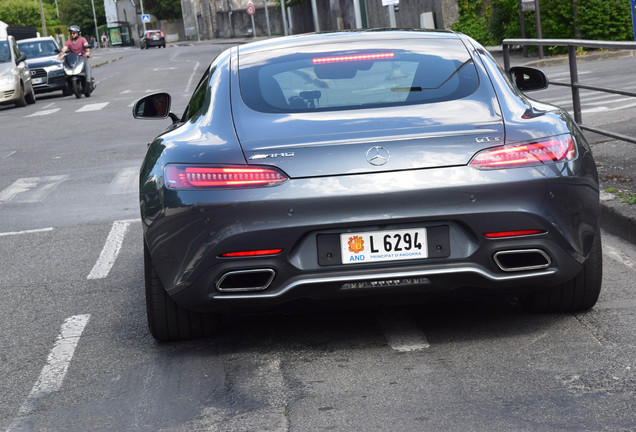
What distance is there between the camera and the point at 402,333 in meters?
5.27

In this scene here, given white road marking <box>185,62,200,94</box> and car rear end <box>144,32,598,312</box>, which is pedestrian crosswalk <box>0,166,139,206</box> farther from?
white road marking <box>185,62,200,94</box>

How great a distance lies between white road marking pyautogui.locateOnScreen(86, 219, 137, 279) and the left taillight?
2.63 metres

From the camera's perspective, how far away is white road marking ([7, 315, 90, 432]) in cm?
448

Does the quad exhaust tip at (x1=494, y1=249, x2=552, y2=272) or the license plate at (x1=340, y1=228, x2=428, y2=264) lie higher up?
the license plate at (x1=340, y1=228, x2=428, y2=264)

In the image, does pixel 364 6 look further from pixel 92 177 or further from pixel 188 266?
pixel 188 266

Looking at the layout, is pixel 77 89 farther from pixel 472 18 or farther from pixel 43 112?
pixel 472 18

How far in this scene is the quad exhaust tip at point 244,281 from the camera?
464 centimetres

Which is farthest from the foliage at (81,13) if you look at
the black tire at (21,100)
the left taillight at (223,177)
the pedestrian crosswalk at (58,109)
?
the left taillight at (223,177)

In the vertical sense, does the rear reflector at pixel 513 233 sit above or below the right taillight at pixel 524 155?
below

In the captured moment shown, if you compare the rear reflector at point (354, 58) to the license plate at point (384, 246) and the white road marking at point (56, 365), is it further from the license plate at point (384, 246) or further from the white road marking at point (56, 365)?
the white road marking at point (56, 365)

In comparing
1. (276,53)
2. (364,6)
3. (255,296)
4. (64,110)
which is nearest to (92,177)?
(276,53)

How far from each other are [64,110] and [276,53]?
20.6 m

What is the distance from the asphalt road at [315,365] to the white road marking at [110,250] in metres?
0.03

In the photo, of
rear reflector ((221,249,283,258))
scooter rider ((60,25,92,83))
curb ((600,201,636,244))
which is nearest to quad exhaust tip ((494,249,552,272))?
rear reflector ((221,249,283,258))
